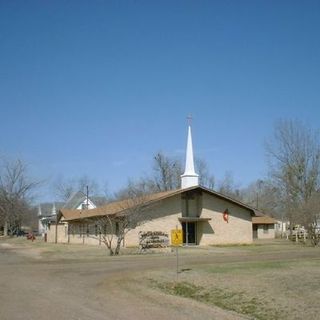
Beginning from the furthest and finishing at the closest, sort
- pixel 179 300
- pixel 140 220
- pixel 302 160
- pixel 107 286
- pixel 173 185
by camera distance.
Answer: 1. pixel 173 185
2. pixel 302 160
3. pixel 140 220
4. pixel 107 286
5. pixel 179 300

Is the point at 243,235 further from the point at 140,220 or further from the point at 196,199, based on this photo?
the point at 140,220

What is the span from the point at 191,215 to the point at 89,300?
108 feet

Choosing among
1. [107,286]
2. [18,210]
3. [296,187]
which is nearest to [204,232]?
[296,187]

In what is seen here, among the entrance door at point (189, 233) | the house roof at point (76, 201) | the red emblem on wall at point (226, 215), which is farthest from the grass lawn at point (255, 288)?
the house roof at point (76, 201)

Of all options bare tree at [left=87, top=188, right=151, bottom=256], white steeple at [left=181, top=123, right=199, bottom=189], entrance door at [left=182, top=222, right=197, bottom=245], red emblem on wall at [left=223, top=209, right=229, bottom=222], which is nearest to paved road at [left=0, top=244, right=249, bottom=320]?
bare tree at [left=87, top=188, right=151, bottom=256]

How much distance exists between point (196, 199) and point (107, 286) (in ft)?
99.3

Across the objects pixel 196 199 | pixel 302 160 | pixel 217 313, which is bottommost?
pixel 217 313

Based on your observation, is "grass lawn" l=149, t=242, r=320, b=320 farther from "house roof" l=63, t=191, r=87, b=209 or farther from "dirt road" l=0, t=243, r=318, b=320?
"house roof" l=63, t=191, r=87, b=209

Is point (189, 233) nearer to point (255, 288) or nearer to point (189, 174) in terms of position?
point (189, 174)

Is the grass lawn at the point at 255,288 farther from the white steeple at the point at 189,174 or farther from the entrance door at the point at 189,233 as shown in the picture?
the white steeple at the point at 189,174

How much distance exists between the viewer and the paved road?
37.8 ft

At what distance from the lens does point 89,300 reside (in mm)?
13656

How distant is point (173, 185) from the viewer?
80062 mm

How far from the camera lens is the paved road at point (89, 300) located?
11516 mm
